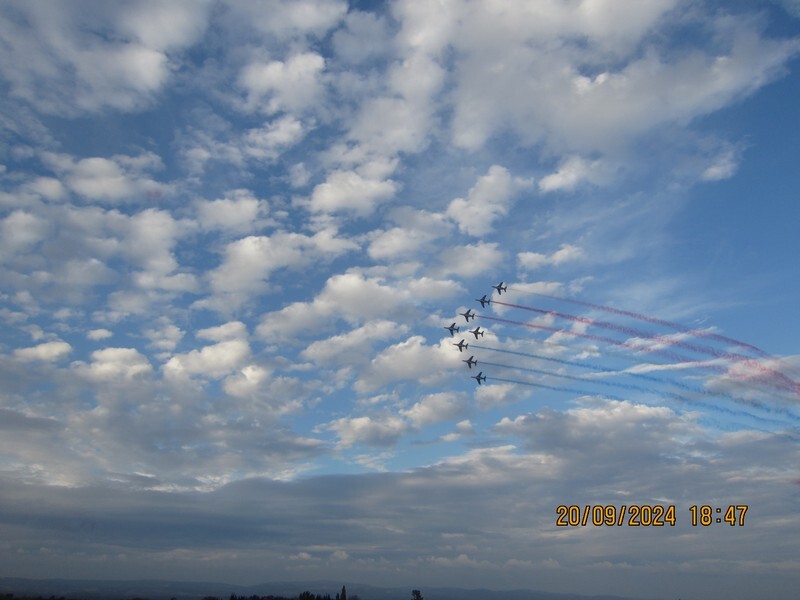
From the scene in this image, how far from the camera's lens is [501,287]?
575 feet

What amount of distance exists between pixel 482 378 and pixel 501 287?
99.0 ft

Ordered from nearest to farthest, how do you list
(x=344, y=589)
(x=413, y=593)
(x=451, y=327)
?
(x=344, y=589)
(x=413, y=593)
(x=451, y=327)

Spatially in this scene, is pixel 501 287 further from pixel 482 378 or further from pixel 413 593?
pixel 413 593

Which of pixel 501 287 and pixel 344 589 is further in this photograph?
pixel 501 287

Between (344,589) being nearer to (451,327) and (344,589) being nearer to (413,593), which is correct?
(413,593)

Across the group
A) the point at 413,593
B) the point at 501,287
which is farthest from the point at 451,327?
the point at 413,593

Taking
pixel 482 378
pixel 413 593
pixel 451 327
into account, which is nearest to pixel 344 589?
pixel 413 593

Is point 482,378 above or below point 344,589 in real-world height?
above

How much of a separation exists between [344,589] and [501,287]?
98.2m

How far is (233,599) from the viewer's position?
640ft

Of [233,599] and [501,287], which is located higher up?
[501,287]

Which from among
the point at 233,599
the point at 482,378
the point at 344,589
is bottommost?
the point at 233,599

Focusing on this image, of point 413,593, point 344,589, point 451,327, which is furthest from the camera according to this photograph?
point 451,327

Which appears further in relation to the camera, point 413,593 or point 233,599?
point 233,599
